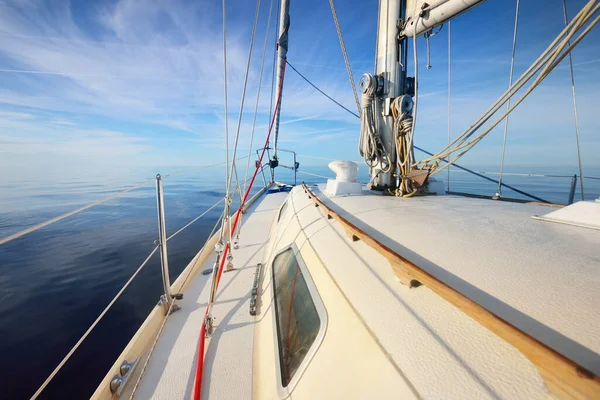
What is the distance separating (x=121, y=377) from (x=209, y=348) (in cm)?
→ 63

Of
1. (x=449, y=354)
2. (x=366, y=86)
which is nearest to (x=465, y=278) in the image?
(x=449, y=354)

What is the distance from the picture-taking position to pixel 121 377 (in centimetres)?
169

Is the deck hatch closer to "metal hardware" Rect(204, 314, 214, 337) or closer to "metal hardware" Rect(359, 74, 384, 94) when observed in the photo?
"metal hardware" Rect(204, 314, 214, 337)

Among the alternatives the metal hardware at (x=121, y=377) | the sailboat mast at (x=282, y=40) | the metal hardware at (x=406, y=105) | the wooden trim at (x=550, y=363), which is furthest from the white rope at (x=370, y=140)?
the metal hardware at (x=121, y=377)

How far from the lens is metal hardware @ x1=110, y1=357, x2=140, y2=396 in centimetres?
162

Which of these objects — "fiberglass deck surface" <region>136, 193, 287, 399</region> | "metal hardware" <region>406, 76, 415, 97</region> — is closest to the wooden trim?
"fiberglass deck surface" <region>136, 193, 287, 399</region>

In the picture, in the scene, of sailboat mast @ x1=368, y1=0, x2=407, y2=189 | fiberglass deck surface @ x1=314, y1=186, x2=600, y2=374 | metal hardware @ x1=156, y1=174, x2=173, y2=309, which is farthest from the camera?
sailboat mast @ x1=368, y1=0, x2=407, y2=189

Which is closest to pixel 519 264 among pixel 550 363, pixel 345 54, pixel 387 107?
pixel 550 363

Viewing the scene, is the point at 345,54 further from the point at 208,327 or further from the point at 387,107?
the point at 208,327

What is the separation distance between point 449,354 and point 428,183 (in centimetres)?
348

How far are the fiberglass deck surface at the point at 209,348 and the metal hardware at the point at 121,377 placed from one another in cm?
12

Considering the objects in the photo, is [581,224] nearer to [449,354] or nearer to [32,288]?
[449,354]

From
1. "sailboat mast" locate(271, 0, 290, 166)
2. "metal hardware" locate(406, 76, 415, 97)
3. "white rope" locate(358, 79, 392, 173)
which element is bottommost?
"white rope" locate(358, 79, 392, 173)

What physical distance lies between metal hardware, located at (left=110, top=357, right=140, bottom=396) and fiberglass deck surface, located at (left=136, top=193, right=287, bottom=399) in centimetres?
12
